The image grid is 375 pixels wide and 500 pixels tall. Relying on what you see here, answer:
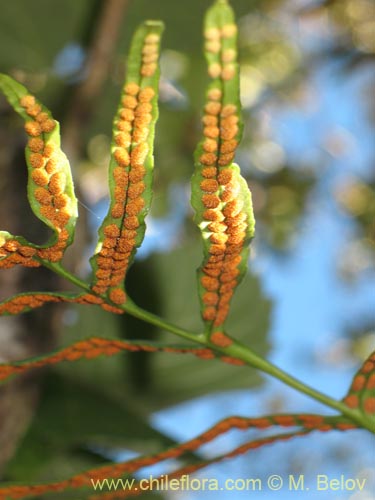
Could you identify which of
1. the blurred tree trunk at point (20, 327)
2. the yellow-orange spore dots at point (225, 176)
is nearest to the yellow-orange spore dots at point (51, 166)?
the yellow-orange spore dots at point (225, 176)

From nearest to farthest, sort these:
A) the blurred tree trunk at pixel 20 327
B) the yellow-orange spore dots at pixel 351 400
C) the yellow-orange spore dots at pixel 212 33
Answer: the yellow-orange spore dots at pixel 212 33, the yellow-orange spore dots at pixel 351 400, the blurred tree trunk at pixel 20 327

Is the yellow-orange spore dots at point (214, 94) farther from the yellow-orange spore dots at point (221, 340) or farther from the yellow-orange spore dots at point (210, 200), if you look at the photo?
the yellow-orange spore dots at point (221, 340)

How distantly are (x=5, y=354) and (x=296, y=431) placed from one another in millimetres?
424

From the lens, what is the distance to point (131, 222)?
413 millimetres

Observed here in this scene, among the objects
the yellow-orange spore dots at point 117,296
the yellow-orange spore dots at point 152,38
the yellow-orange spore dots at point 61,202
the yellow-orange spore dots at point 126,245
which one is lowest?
the yellow-orange spore dots at point 117,296

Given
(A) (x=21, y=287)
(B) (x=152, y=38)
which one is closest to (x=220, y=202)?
(B) (x=152, y=38)

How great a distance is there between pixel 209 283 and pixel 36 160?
140 millimetres

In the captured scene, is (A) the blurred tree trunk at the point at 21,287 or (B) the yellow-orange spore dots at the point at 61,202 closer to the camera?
(B) the yellow-orange spore dots at the point at 61,202

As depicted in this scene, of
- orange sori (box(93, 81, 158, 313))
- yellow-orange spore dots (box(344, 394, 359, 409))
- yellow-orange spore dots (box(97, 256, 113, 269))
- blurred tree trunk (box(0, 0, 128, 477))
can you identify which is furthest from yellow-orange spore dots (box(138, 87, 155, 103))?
blurred tree trunk (box(0, 0, 128, 477))

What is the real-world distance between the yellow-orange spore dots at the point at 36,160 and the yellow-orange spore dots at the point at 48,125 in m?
0.02

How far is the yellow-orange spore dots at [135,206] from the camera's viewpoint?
0.41m

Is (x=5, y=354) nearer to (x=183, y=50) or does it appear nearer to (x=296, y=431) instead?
(x=296, y=431)

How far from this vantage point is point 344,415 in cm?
49

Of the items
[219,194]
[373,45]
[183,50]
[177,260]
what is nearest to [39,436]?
[177,260]
